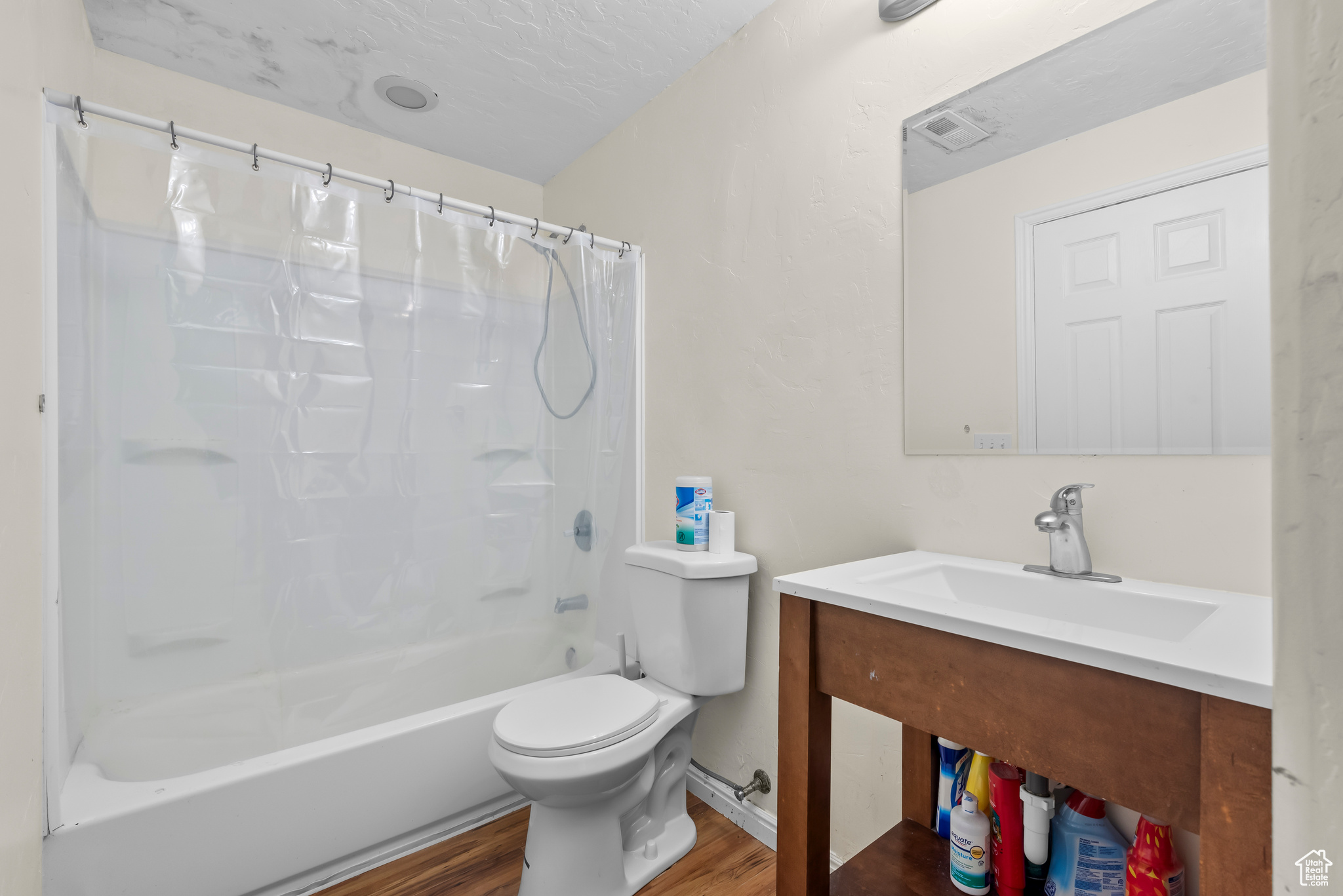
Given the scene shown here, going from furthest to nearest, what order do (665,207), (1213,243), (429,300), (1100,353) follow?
1. (665,207)
2. (429,300)
3. (1100,353)
4. (1213,243)

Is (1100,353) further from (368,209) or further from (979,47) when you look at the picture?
(368,209)

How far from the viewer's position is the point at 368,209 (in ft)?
5.17

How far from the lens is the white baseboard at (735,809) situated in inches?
63.3

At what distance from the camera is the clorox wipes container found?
98 centimetres

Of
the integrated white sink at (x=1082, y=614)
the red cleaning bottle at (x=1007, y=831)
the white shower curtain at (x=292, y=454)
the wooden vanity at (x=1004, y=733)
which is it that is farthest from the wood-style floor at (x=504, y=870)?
the integrated white sink at (x=1082, y=614)

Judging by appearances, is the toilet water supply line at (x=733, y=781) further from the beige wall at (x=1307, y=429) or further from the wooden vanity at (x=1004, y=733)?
the beige wall at (x=1307, y=429)

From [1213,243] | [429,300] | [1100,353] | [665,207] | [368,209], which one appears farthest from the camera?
[665,207]

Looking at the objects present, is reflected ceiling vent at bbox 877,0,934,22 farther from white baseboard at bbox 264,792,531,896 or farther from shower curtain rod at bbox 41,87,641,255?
white baseboard at bbox 264,792,531,896

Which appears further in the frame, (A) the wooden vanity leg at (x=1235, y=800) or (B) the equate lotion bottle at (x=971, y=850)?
(B) the equate lotion bottle at (x=971, y=850)

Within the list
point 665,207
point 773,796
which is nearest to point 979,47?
point 665,207

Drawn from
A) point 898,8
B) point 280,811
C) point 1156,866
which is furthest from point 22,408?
point 1156,866

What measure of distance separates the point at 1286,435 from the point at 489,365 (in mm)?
1748

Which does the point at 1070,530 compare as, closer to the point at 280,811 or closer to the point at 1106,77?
the point at 1106,77

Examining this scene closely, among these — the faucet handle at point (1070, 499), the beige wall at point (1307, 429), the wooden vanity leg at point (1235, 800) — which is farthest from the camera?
the faucet handle at point (1070, 499)
